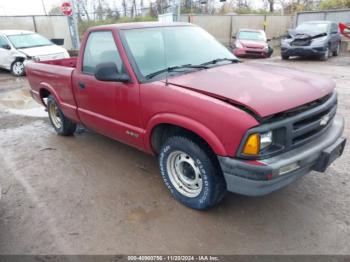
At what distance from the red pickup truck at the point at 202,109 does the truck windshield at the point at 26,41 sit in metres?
8.88

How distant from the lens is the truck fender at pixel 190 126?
2.71m

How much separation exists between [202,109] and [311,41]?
13.6m

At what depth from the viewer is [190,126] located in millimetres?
2867

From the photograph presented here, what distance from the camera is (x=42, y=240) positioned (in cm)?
291

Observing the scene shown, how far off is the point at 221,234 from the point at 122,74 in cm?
192

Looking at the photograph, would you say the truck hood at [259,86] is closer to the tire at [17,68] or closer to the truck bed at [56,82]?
the truck bed at [56,82]

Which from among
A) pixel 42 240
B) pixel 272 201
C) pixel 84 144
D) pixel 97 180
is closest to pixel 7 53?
pixel 84 144

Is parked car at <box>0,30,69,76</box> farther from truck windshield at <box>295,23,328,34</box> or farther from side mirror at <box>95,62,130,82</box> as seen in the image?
truck windshield at <box>295,23,328,34</box>

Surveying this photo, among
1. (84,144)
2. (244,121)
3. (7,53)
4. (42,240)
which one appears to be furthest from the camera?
(7,53)

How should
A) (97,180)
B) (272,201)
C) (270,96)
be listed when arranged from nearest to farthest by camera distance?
(270,96) < (272,201) < (97,180)

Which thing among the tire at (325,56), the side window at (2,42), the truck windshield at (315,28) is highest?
the side window at (2,42)

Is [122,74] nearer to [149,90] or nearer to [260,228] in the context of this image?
[149,90]

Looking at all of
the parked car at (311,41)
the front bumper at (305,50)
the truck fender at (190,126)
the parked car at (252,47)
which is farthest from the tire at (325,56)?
the truck fender at (190,126)

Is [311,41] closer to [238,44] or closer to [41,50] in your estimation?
[238,44]
